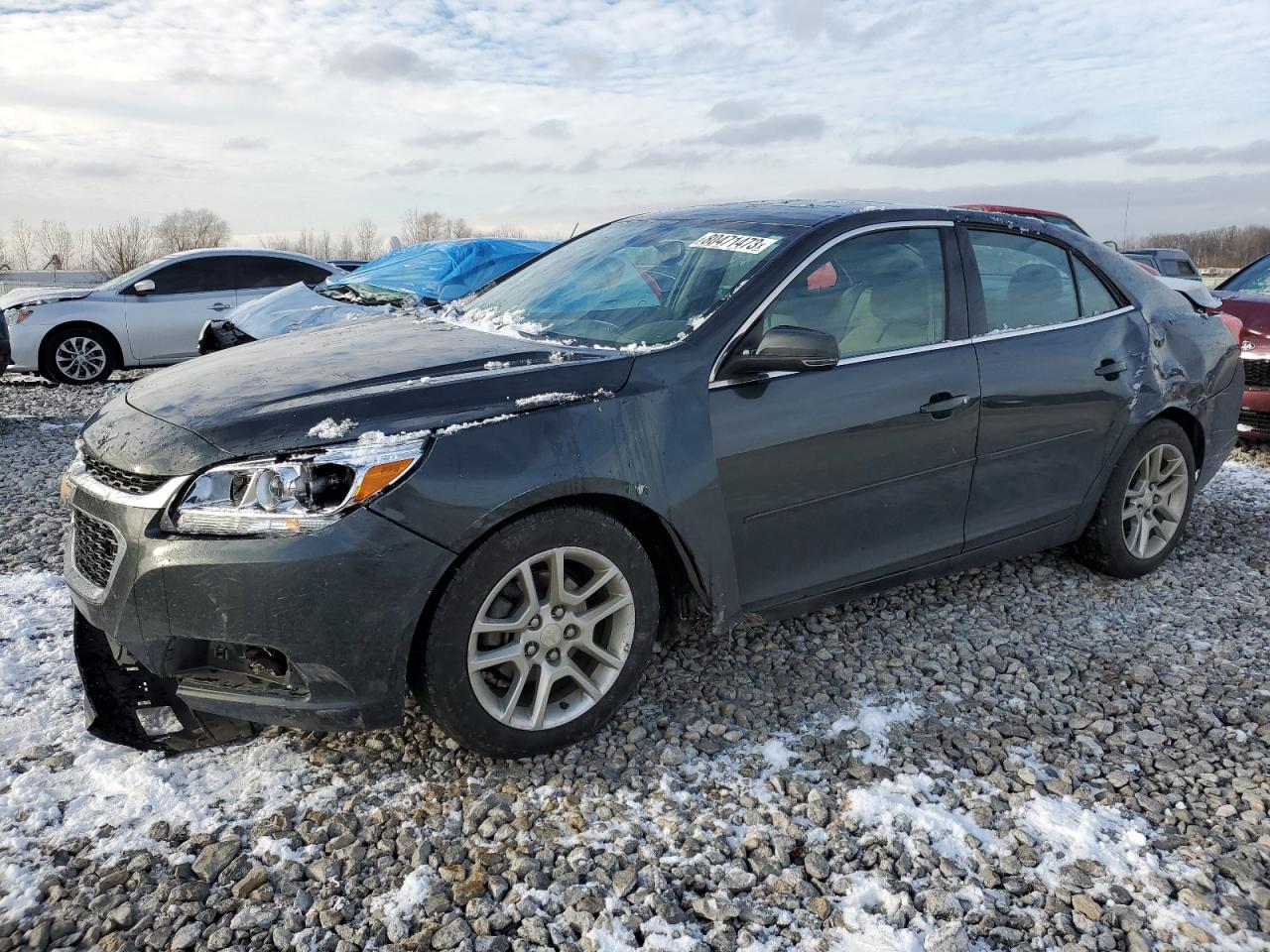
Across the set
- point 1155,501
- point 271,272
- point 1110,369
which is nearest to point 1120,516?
point 1155,501

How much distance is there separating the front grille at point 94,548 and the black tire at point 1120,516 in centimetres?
380

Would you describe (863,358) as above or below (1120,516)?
above

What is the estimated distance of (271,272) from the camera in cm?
1120

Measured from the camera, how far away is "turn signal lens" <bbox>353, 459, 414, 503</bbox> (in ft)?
8.27

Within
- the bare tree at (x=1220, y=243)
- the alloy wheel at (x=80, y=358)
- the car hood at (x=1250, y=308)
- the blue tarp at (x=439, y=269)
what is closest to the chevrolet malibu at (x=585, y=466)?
the car hood at (x=1250, y=308)

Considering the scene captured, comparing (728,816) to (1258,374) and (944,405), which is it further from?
(1258,374)

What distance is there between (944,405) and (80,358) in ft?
32.7

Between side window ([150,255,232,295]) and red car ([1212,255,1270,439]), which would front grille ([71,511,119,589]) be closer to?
red car ([1212,255,1270,439])

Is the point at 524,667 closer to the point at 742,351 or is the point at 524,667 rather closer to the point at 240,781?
the point at 240,781

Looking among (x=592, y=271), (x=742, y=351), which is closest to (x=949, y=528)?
(x=742, y=351)

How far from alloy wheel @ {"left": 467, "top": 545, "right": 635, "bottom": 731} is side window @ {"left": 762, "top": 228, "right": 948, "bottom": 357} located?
1017mm

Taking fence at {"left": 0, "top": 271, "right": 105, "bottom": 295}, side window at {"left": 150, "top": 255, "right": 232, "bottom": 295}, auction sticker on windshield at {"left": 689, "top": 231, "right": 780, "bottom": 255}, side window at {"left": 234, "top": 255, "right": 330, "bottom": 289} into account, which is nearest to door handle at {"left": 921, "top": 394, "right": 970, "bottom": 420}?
auction sticker on windshield at {"left": 689, "top": 231, "right": 780, "bottom": 255}

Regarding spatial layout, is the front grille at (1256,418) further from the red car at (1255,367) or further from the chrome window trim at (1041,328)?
the chrome window trim at (1041,328)

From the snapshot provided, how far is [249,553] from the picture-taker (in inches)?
97.7
